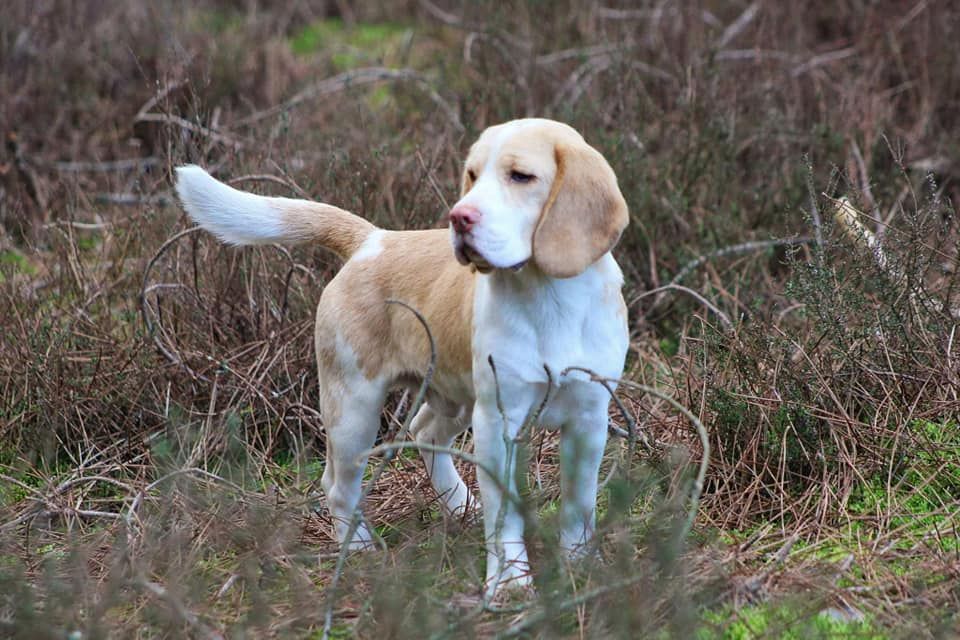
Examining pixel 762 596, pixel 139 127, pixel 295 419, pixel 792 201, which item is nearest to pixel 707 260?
pixel 792 201

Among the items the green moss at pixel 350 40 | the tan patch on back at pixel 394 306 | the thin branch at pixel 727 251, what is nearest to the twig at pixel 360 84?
the green moss at pixel 350 40

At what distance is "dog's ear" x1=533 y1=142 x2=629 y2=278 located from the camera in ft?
9.39

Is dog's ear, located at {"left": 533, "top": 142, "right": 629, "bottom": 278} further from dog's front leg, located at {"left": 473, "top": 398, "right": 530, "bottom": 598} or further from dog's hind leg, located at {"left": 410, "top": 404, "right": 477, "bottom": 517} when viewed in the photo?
dog's hind leg, located at {"left": 410, "top": 404, "right": 477, "bottom": 517}

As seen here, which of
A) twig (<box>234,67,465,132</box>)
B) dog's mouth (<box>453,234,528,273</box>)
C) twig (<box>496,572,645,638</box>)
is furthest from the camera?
twig (<box>234,67,465,132</box>)

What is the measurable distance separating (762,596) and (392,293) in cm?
135

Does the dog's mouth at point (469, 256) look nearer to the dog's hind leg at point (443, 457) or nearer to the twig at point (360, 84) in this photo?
the dog's hind leg at point (443, 457)

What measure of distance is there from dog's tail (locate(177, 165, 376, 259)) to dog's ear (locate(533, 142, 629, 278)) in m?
0.94

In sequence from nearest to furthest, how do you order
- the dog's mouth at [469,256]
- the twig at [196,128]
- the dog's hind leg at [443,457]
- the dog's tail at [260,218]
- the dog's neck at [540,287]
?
the dog's mouth at [469,256] < the dog's neck at [540,287] < the dog's tail at [260,218] < the dog's hind leg at [443,457] < the twig at [196,128]

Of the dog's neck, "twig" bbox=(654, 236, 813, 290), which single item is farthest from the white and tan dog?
"twig" bbox=(654, 236, 813, 290)

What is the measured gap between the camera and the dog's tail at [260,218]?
3484mm

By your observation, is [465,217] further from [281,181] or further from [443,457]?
[281,181]

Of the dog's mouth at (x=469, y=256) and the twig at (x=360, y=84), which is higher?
the dog's mouth at (x=469, y=256)

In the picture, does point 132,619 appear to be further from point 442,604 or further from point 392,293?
point 392,293

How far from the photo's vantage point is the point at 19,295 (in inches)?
179
